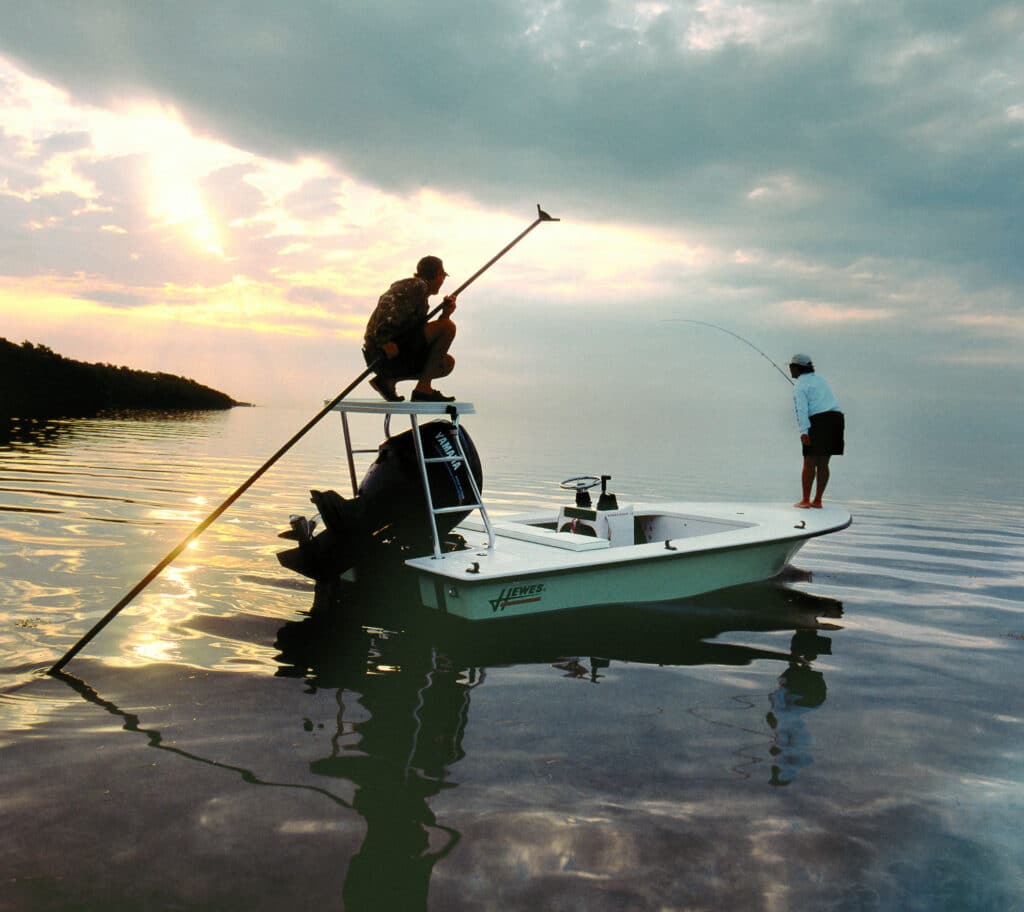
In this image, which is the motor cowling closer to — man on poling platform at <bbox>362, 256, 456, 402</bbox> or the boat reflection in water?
man on poling platform at <bbox>362, 256, 456, 402</bbox>

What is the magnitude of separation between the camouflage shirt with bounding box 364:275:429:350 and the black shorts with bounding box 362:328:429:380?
0.28ft

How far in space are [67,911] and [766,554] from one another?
24.0 ft

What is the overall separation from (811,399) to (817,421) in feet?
1.03

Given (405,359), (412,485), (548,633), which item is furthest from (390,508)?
(548,633)

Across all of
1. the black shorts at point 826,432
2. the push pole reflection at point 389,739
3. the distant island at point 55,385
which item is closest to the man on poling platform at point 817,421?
the black shorts at point 826,432

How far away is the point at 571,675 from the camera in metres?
5.71

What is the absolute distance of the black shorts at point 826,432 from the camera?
10.4 metres

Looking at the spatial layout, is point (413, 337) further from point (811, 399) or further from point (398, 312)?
point (811, 399)

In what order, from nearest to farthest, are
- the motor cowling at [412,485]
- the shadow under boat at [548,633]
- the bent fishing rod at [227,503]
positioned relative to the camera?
the bent fishing rod at [227,503], the shadow under boat at [548,633], the motor cowling at [412,485]

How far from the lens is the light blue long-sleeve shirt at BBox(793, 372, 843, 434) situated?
34.4ft

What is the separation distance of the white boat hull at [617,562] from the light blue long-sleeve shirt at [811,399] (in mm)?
1425

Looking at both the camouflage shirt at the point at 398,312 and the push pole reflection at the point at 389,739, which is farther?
the camouflage shirt at the point at 398,312

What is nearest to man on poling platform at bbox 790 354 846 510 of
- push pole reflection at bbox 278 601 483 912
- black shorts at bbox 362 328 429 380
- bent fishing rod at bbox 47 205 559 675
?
bent fishing rod at bbox 47 205 559 675

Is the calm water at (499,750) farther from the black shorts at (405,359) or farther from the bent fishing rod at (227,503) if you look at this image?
the black shorts at (405,359)
